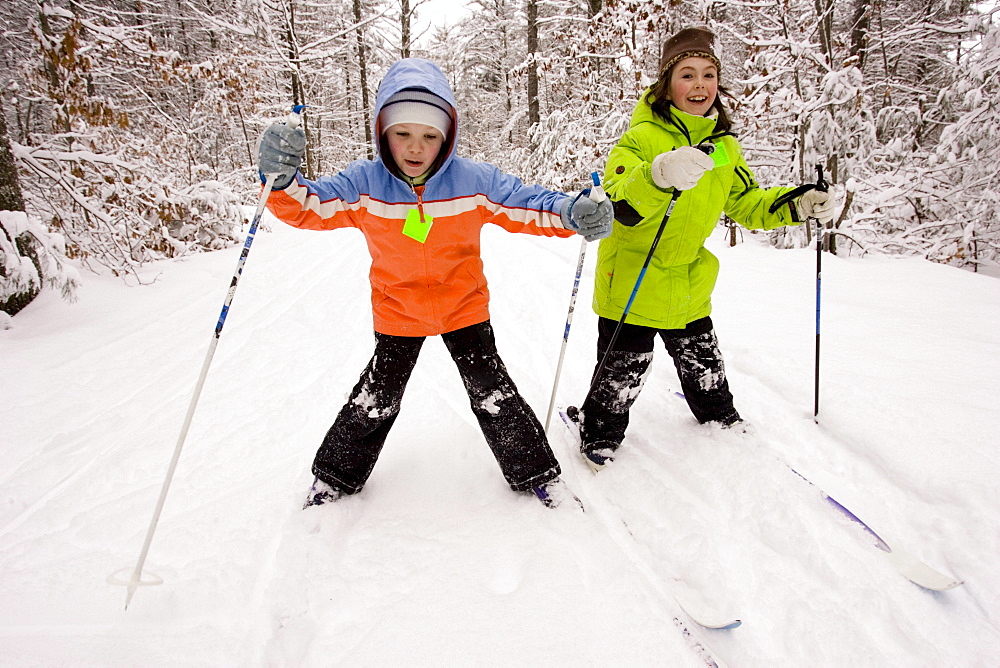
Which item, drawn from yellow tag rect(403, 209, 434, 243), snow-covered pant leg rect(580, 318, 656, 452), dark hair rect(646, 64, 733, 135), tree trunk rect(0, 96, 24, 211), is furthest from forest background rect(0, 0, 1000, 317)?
yellow tag rect(403, 209, 434, 243)

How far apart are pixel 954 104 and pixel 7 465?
13.4 meters

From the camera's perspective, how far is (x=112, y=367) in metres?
3.86

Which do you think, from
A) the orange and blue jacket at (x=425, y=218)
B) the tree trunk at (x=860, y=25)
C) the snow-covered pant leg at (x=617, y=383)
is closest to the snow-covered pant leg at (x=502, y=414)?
the orange and blue jacket at (x=425, y=218)

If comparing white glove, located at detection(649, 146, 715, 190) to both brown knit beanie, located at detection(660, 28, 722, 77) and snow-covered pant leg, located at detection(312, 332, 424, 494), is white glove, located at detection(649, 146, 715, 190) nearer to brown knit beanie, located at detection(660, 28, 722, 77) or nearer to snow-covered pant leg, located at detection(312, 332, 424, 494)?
brown knit beanie, located at detection(660, 28, 722, 77)

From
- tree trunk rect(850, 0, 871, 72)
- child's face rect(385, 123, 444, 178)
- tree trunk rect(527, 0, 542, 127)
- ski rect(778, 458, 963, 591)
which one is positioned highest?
tree trunk rect(527, 0, 542, 127)

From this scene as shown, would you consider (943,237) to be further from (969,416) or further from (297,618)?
(297,618)

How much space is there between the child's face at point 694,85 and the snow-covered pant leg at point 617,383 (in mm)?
1130

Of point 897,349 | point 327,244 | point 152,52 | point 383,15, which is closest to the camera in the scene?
point 897,349

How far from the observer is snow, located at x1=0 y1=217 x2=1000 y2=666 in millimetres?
1672

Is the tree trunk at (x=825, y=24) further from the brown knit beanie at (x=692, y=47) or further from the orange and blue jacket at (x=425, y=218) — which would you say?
the orange and blue jacket at (x=425, y=218)

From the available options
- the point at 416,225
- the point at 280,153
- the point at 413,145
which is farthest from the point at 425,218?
the point at 280,153

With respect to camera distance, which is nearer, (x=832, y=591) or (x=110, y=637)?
(x=110, y=637)

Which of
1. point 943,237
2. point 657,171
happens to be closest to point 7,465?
point 657,171

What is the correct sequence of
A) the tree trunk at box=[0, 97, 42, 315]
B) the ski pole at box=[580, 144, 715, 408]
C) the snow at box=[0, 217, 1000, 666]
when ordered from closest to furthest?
the snow at box=[0, 217, 1000, 666] < the ski pole at box=[580, 144, 715, 408] < the tree trunk at box=[0, 97, 42, 315]
